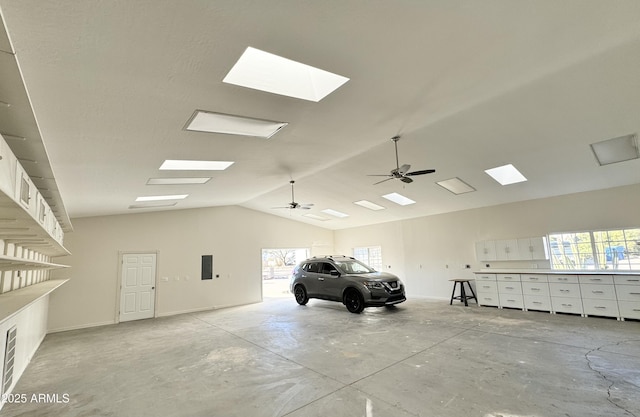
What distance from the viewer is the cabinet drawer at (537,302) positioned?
6418 mm

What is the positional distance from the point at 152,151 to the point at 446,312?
6930mm

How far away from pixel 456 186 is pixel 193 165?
19.0ft

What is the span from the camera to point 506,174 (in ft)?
20.0

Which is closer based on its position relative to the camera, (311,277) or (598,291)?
(598,291)

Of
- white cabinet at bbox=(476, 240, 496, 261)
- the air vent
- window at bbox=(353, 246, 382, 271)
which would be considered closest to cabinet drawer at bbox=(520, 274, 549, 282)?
white cabinet at bbox=(476, 240, 496, 261)

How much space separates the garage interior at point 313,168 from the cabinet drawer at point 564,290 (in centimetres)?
48

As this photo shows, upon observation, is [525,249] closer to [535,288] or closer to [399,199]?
[535,288]

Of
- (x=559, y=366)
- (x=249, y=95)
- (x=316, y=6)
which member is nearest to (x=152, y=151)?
(x=249, y=95)

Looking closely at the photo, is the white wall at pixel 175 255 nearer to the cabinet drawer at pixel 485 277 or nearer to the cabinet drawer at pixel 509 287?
the cabinet drawer at pixel 485 277

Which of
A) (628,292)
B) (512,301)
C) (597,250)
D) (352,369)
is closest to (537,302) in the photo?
(512,301)

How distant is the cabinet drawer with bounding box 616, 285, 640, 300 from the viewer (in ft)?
17.6

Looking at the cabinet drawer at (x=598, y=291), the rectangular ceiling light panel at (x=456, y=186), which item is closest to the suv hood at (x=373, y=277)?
the rectangular ceiling light panel at (x=456, y=186)

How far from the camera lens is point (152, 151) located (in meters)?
3.48

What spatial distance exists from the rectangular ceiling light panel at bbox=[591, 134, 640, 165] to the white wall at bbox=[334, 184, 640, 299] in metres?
1.68
